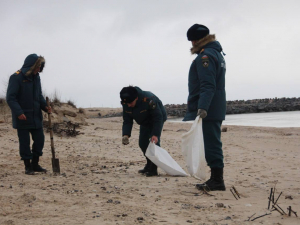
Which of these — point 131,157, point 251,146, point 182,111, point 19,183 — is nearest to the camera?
point 19,183

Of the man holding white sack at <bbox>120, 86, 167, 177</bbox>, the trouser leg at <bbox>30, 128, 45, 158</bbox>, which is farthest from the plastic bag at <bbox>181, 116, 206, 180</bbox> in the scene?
the trouser leg at <bbox>30, 128, 45, 158</bbox>

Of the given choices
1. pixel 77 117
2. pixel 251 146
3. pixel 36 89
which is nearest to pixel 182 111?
pixel 77 117

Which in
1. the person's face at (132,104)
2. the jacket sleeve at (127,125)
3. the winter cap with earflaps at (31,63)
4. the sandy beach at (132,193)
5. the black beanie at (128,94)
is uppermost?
the winter cap with earflaps at (31,63)

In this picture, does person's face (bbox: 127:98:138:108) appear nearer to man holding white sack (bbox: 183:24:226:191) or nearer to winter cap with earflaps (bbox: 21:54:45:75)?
man holding white sack (bbox: 183:24:226:191)

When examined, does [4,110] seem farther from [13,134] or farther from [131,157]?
[131,157]

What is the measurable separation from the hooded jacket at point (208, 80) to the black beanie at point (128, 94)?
0.94 metres

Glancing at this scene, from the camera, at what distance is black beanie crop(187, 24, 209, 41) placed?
438 centimetres

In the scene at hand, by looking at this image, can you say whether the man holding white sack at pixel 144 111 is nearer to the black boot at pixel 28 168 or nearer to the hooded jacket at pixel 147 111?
the hooded jacket at pixel 147 111

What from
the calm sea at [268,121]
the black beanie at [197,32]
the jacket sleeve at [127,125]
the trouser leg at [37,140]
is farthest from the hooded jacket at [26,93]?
the calm sea at [268,121]

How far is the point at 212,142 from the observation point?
4340 mm

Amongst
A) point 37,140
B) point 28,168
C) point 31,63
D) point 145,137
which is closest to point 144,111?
point 145,137

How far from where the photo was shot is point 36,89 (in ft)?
18.2

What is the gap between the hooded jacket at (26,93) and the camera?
5324 mm

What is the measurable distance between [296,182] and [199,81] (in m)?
1.90
